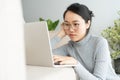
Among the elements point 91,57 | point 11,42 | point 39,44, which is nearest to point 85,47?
point 91,57

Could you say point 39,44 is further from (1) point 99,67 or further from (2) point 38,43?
(1) point 99,67

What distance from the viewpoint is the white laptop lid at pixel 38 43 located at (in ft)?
3.33

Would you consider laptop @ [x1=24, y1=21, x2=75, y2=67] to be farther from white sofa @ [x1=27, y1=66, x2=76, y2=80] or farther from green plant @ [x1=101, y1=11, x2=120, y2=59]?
green plant @ [x1=101, y1=11, x2=120, y2=59]

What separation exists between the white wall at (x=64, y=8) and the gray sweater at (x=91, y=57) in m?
1.62

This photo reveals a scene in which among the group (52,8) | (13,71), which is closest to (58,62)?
(13,71)

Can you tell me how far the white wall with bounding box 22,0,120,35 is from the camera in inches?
117

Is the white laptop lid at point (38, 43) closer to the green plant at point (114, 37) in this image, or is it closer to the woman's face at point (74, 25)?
the woman's face at point (74, 25)

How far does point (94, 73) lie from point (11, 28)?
37.5 inches

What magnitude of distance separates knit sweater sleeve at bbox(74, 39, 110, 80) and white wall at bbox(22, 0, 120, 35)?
5.67ft

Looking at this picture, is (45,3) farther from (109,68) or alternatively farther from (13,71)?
(13,71)

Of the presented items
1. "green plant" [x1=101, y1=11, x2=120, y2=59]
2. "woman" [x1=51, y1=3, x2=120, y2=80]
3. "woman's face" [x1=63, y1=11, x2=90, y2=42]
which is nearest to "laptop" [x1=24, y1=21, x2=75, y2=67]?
"woman" [x1=51, y1=3, x2=120, y2=80]

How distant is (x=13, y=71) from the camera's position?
358 mm

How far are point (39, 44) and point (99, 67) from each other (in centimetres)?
36

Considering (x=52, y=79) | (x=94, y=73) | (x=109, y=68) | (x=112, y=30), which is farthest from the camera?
(x=112, y=30)
